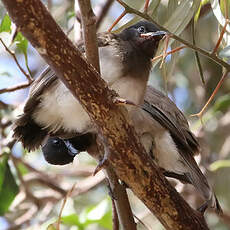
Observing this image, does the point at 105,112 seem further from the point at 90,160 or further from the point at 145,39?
the point at 90,160

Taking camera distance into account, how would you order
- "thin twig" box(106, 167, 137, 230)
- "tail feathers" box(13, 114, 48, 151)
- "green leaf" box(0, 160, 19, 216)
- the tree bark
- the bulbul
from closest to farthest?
the tree bark < "thin twig" box(106, 167, 137, 230) < "tail feathers" box(13, 114, 48, 151) < the bulbul < "green leaf" box(0, 160, 19, 216)

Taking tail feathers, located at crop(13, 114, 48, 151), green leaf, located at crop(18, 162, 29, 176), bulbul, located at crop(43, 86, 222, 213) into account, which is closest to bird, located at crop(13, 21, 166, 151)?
tail feathers, located at crop(13, 114, 48, 151)

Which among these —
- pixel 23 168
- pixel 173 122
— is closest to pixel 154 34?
pixel 173 122

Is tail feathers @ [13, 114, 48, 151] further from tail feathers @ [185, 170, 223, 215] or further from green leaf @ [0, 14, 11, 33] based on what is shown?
tail feathers @ [185, 170, 223, 215]

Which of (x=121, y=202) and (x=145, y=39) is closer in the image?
(x=121, y=202)

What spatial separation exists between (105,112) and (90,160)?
2970 millimetres

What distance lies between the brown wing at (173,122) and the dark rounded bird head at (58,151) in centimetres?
47

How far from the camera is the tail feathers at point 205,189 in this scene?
2678mm

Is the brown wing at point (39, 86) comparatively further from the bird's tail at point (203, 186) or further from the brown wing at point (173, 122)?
the bird's tail at point (203, 186)

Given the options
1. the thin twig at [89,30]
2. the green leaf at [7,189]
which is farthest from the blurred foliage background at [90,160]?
the thin twig at [89,30]

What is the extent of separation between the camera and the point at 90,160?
4945 mm

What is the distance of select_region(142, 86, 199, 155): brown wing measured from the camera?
10.00ft

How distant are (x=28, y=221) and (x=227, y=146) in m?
1.56

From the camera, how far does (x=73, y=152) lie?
2.94 metres
